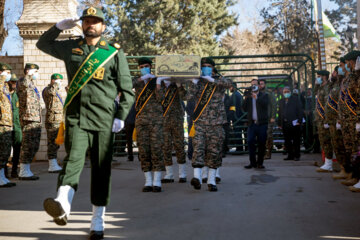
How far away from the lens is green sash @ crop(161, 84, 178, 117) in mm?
7695

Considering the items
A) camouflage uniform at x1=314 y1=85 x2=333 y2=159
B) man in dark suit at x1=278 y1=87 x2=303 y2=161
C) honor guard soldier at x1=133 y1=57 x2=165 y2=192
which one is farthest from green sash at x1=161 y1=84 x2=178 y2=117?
man in dark suit at x1=278 y1=87 x2=303 y2=161

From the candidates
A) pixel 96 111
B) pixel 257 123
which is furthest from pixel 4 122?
pixel 257 123

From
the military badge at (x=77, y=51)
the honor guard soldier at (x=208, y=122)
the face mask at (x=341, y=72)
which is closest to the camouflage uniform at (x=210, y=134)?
the honor guard soldier at (x=208, y=122)

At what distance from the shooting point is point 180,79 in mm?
7406

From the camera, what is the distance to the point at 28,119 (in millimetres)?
8469

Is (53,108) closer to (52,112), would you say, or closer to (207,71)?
(52,112)

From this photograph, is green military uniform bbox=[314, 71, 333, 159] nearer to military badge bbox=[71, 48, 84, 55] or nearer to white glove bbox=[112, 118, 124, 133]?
white glove bbox=[112, 118, 124, 133]

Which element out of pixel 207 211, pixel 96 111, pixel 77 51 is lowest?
pixel 207 211

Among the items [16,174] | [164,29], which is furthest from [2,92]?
[164,29]

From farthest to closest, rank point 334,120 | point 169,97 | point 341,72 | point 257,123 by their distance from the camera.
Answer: point 257,123 → point 334,120 → point 169,97 → point 341,72

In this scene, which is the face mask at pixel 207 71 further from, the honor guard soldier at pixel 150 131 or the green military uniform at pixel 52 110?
the green military uniform at pixel 52 110

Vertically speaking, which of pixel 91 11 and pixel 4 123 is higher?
pixel 91 11

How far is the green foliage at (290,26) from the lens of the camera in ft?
100

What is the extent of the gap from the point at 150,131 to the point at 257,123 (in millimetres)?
3730
